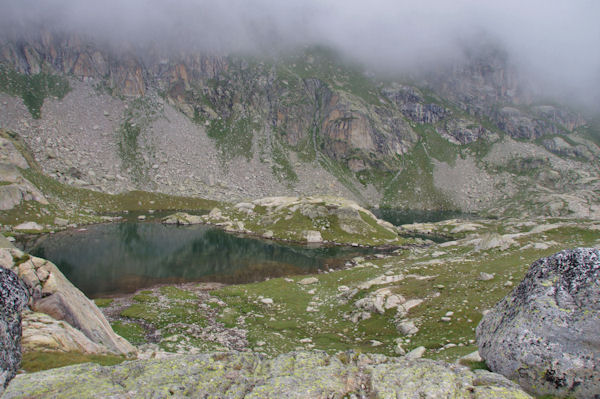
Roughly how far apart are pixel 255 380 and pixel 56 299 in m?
13.2

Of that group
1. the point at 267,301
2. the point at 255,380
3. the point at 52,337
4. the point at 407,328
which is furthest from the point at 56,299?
the point at 267,301

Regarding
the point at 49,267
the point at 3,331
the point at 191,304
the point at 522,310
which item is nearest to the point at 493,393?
the point at 522,310

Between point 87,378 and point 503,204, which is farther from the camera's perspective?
point 503,204

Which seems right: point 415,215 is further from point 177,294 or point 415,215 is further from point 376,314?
point 177,294

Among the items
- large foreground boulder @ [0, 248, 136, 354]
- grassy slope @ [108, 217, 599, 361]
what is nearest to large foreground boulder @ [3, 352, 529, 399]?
grassy slope @ [108, 217, 599, 361]

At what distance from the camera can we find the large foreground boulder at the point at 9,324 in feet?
29.8

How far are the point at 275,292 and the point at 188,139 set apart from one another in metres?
179

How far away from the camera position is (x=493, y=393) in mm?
8086

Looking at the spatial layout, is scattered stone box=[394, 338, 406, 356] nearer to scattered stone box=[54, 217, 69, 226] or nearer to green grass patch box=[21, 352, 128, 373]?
green grass patch box=[21, 352, 128, 373]

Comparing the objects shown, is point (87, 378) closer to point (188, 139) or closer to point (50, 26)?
point (188, 139)

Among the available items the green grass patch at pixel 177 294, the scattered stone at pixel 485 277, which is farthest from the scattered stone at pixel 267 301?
the scattered stone at pixel 485 277

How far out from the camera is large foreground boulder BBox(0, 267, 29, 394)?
909cm

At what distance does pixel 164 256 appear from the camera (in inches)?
2606

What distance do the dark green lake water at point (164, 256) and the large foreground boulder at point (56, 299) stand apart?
30677 mm
